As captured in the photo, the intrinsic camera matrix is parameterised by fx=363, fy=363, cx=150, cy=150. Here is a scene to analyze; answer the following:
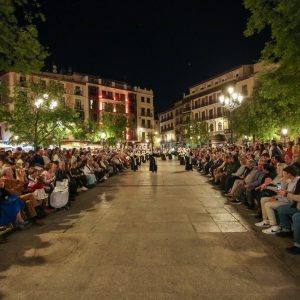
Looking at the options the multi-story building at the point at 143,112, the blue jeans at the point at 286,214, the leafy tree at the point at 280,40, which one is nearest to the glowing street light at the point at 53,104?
the leafy tree at the point at 280,40

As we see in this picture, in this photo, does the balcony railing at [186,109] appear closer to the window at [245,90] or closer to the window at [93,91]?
the window at [93,91]

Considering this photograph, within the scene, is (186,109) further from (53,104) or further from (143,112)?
(53,104)

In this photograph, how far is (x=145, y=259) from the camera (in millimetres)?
5883

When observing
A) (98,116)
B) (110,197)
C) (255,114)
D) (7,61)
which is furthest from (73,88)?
(7,61)

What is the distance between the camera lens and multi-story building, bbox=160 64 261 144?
5762cm

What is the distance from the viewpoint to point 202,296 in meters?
4.45

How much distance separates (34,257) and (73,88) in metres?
60.6

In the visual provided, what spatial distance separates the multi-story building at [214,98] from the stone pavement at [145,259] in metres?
46.0

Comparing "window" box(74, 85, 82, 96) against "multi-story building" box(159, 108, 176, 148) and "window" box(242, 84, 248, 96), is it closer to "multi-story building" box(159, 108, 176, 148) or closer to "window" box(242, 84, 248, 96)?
"window" box(242, 84, 248, 96)

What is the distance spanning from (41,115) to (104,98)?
4716cm

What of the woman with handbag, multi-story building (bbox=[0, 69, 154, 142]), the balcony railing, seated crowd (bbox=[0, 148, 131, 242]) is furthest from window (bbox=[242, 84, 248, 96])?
the woman with handbag

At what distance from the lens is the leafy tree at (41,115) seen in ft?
86.6

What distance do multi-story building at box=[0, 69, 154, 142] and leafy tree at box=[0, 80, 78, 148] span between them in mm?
25127

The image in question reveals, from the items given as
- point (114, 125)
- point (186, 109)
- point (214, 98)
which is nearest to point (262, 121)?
point (114, 125)
